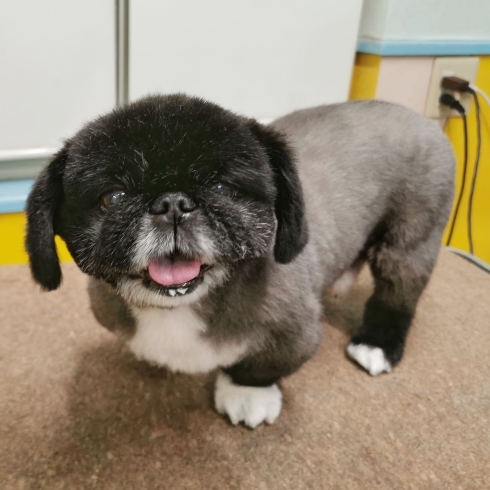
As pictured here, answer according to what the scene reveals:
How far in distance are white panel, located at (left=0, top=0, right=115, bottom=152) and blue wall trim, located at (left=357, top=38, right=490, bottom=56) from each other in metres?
0.63

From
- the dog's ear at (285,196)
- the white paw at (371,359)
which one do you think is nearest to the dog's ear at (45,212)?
the dog's ear at (285,196)

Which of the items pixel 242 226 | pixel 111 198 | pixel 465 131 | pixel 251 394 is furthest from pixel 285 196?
pixel 465 131

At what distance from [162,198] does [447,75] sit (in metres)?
1.12

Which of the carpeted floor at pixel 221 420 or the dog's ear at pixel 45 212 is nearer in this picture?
the dog's ear at pixel 45 212

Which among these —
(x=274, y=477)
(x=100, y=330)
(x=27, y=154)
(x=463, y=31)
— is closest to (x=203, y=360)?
(x=274, y=477)

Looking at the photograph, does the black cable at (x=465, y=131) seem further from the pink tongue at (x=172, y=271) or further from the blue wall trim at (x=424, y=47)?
the pink tongue at (x=172, y=271)

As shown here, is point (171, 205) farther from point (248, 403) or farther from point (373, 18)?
point (373, 18)

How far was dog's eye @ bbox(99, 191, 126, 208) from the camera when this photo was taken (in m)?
0.57

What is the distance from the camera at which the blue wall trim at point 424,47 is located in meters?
1.32

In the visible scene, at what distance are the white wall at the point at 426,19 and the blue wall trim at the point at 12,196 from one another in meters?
0.93

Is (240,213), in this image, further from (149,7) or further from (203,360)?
(149,7)

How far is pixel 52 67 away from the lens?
3.84 ft

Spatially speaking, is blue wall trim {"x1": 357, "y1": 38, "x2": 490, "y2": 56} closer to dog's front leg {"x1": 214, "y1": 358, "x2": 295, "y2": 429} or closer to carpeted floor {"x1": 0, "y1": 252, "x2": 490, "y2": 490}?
carpeted floor {"x1": 0, "y1": 252, "x2": 490, "y2": 490}

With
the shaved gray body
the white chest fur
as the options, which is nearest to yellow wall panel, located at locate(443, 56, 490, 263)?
the shaved gray body
